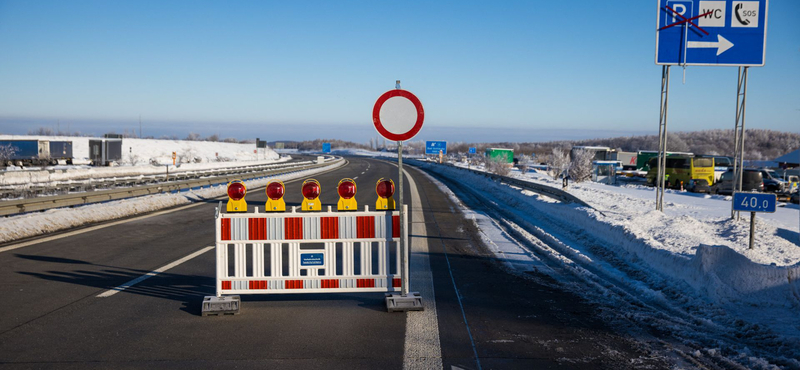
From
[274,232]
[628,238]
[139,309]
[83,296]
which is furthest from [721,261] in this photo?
[83,296]

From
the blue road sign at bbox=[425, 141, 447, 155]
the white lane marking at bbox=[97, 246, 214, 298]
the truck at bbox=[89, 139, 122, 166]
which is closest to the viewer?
the white lane marking at bbox=[97, 246, 214, 298]

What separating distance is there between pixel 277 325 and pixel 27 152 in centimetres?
5143

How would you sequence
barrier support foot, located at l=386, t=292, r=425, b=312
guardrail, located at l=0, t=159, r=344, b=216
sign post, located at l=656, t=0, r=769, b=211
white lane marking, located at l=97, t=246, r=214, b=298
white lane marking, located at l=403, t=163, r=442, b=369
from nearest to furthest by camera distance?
white lane marking, located at l=403, t=163, r=442, b=369 → barrier support foot, located at l=386, t=292, r=425, b=312 → white lane marking, located at l=97, t=246, r=214, b=298 → guardrail, located at l=0, t=159, r=344, b=216 → sign post, located at l=656, t=0, r=769, b=211

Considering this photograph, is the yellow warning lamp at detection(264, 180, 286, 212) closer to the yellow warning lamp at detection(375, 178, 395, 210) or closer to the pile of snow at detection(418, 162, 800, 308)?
the yellow warning lamp at detection(375, 178, 395, 210)

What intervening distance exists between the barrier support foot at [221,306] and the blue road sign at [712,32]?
13939 millimetres

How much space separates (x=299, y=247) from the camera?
251 inches

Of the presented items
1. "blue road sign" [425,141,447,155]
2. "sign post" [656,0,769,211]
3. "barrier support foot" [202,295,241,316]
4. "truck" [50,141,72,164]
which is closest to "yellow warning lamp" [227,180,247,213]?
"barrier support foot" [202,295,241,316]

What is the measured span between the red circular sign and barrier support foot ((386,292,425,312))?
1854 mm

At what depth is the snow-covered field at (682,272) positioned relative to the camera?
5564 millimetres

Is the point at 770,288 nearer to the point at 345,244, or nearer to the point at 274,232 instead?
the point at 345,244

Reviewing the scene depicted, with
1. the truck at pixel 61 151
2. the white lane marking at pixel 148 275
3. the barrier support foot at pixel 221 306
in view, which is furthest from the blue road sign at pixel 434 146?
the barrier support foot at pixel 221 306

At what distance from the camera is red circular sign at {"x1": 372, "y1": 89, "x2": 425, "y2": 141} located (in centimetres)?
630

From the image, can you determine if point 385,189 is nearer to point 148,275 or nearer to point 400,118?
point 400,118

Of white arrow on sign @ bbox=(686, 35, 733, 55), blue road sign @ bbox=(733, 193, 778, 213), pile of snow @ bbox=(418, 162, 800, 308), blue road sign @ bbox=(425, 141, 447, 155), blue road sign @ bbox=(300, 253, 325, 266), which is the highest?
white arrow on sign @ bbox=(686, 35, 733, 55)
